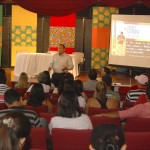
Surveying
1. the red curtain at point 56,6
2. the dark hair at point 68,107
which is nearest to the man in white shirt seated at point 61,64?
the red curtain at point 56,6

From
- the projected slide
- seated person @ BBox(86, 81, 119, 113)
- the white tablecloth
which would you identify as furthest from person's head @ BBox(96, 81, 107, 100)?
the white tablecloth

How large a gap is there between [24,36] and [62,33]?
1.49 meters

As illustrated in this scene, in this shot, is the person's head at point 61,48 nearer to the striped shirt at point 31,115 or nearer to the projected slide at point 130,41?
the projected slide at point 130,41

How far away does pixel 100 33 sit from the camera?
1544 cm

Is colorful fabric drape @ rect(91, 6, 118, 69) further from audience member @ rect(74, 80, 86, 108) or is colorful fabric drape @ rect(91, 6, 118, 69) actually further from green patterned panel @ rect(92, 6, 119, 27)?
audience member @ rect(74, 80, 86, 108)

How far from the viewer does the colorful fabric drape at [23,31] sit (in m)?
15.6

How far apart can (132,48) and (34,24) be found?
14.5ft

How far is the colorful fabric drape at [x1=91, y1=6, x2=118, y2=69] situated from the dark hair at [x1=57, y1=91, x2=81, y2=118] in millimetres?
11334

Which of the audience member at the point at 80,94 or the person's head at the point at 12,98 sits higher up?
the person's head at the point at 12,98

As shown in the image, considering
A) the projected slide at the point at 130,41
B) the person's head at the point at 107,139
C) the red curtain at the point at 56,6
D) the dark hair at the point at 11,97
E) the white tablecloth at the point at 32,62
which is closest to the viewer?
the person's head at the point at 107,139

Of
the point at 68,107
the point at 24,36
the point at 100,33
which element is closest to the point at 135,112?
the point at 68,107

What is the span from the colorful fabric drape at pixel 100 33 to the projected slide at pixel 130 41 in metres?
2.15

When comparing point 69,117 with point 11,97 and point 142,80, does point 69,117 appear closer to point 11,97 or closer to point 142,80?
point 11,97

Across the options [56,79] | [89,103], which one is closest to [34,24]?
[56,79]
